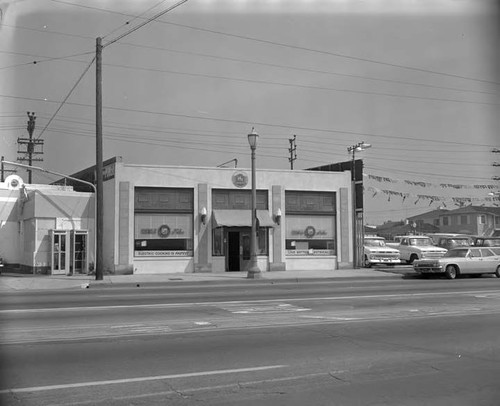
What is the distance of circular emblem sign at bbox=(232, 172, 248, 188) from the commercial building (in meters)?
0.05

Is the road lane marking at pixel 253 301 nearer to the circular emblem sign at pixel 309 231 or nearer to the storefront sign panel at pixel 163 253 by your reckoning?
the circular emblem sign at pixel 309 231

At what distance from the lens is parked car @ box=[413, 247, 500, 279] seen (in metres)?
23.8

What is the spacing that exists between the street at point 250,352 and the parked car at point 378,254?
16.4 metres

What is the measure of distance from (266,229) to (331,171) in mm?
5708

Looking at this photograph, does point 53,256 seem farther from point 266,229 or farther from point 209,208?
point 266,229

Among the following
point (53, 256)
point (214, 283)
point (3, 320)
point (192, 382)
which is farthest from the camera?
point (53, 256)

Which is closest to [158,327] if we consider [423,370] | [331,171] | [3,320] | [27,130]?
[3,320]

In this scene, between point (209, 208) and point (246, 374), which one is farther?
point (209, 208)

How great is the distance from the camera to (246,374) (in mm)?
6488

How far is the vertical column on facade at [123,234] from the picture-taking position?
24.9 metres

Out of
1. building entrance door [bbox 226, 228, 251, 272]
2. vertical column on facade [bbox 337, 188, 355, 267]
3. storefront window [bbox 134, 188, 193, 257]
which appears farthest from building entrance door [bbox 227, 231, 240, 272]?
vertical column on facade [bbox 337, 188, 355, 267]

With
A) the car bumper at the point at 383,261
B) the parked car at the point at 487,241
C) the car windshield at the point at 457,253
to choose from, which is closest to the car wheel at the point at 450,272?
the car windshield at the point at 457,253

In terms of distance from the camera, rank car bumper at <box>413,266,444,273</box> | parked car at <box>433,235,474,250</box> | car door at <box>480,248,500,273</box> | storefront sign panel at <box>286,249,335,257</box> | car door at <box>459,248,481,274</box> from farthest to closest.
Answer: parked car at <box>433,235,474,250</box>, storefront sign panel at <box>286,249,335,257</box>, car door at <box>480,248,500,273</box>, car door at <box>459,248,481,274</box>, car bumper at <box>413,266,444,273</box>

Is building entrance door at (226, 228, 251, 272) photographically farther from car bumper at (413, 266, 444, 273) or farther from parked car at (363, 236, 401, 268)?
car bumper at (413, 266, 444, 273)
